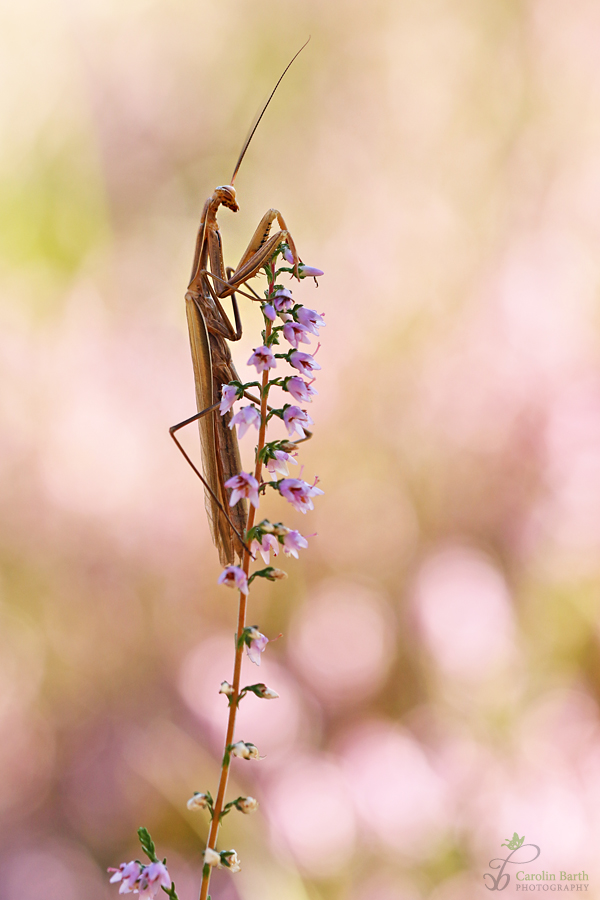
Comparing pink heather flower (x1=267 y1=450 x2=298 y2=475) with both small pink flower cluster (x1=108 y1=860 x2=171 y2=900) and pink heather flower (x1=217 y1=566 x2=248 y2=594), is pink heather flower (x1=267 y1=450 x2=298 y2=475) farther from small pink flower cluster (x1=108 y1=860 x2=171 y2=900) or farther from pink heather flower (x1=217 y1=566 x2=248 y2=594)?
small pink flower cluster (x1=108 y1=860 x2=171 y2=900)

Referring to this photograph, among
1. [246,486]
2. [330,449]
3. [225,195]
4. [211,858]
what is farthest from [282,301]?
[330,449]

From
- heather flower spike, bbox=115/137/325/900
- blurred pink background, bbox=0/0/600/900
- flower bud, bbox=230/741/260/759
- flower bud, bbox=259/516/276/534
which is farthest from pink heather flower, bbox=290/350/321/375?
blurred pink background, bbox=0/0/600/900

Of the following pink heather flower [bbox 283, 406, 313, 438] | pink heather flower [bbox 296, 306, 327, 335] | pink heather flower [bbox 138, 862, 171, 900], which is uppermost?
pink heather flower [bbox 296, 306, 327, 335]

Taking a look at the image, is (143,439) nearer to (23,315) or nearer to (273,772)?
(23,315)

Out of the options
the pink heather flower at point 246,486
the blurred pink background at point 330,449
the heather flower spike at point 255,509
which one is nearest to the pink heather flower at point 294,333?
the heather flower spike at point 255,509

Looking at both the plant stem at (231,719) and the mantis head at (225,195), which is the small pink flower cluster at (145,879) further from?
the mantis head at (225,195)

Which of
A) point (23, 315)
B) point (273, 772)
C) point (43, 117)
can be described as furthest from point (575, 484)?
point (43, 117)

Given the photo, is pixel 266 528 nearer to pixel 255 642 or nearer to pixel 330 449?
pixel 255 642
